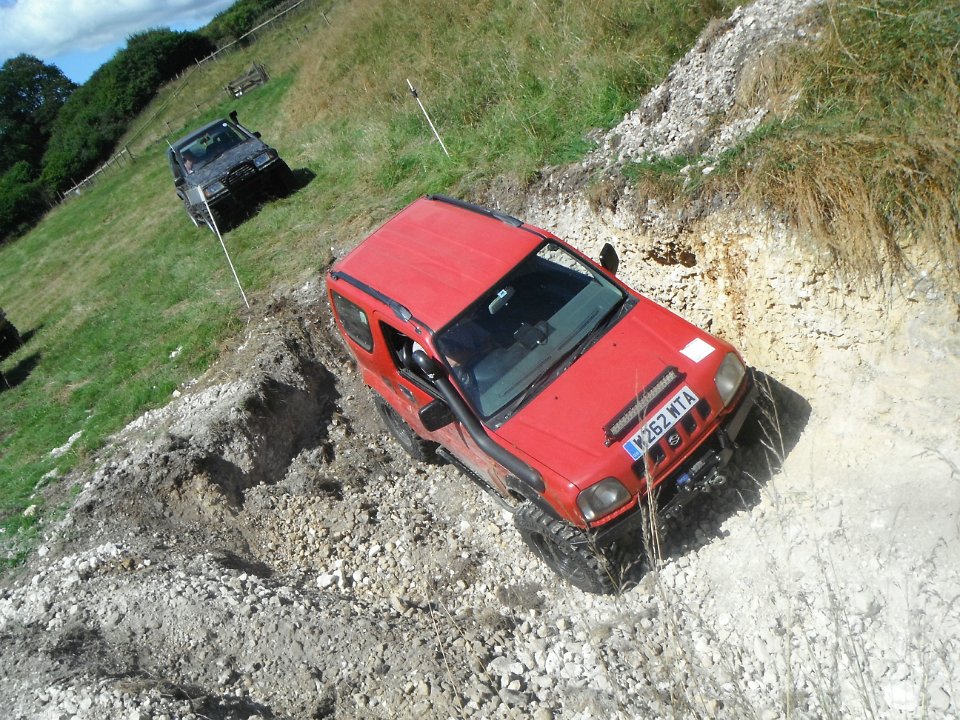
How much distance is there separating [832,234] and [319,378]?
5.87m

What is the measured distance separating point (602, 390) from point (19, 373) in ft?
39.8

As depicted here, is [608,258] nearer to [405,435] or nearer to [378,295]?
[378,295]

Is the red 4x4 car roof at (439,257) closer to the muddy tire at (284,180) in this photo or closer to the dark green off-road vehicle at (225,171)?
the dark green off-road vehicle at (225,171)

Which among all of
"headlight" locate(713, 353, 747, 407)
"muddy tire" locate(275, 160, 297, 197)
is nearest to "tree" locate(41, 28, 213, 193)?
"muddy tire" locate(275, 160, 297, 197)

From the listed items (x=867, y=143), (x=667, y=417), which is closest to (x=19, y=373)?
(x=667, y=417)

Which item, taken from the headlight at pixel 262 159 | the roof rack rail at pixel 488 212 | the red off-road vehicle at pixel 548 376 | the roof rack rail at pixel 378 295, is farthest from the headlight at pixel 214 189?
the red off-road vehicle at pixel 548 376

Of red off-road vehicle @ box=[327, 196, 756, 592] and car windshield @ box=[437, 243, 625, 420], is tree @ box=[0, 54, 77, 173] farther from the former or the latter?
car windshield @ box=[437, 243, 625, 420]

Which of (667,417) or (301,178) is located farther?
(301,178)

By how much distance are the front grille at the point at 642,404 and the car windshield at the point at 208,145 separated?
1187 cm

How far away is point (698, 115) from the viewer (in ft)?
24.5

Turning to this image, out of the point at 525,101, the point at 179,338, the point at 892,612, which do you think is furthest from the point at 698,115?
the point at 179,338

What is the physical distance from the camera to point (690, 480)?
502 centimetres

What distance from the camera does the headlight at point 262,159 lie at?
44.7 feet

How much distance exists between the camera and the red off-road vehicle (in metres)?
4.92
